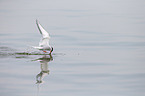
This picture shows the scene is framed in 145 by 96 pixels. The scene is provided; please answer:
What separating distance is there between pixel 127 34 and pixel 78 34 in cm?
193

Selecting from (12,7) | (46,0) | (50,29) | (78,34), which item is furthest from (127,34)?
(46,0)

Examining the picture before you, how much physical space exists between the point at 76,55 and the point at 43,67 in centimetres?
164

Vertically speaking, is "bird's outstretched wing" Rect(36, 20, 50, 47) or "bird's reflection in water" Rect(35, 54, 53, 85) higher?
"bird's outstretched wing" Rect(36, 20, 50, 47)

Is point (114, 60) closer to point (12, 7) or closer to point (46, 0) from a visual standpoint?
point (12, 7)

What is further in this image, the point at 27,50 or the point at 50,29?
the point at 50,29

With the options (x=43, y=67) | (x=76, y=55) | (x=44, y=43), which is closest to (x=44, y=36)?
(x=44, y=43)

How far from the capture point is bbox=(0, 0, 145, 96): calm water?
9.46 meters

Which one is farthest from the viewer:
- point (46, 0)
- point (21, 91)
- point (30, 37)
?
point (46, 0)

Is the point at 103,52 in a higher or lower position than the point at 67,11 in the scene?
lower

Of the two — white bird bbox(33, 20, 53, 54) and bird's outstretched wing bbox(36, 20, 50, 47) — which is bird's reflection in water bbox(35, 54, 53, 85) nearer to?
white bird bbox(33, 20, 53, 54)

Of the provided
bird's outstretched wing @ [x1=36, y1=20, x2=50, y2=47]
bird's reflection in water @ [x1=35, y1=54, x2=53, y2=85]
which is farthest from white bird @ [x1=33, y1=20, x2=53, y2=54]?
bird's reflection in water @ [x1=35, y1=54, x2=53, y2=85]

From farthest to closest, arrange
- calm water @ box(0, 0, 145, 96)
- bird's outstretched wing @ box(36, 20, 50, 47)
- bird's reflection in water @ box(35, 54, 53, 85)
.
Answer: bird's outstretched wing @ box(36, 20, 50, 47) < bird's reflection in water @ box(35, 54, 53, 85) < calm water @ box(0, 0, 145, 96)

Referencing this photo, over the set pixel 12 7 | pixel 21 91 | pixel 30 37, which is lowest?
pixel 21 91

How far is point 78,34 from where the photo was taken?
53.5 ft
